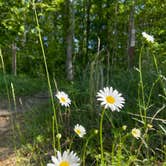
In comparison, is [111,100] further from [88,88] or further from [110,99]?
[88,88]

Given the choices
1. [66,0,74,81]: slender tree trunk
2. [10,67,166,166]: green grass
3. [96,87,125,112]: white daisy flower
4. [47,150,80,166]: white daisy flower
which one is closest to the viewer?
[47,150,80,166]: white daisy flower

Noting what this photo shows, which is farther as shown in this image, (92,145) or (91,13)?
(91,13)

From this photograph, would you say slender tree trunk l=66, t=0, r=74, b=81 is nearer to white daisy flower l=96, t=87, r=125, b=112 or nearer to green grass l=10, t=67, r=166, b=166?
green grass l=10, t=67, r=166, b=166

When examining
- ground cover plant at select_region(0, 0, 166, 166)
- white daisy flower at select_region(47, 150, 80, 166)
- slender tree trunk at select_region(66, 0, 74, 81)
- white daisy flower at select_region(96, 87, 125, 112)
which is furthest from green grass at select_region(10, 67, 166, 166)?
slender tree trunk at select_region(66, 0, 74, 81)

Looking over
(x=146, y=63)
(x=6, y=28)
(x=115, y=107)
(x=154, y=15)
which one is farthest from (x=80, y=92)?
(x=154, y=15)

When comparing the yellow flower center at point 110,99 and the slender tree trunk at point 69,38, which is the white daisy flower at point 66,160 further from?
the slender tree trunk at point 69,38

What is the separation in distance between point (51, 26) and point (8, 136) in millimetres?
10854

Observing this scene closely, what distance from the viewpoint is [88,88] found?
156 inches

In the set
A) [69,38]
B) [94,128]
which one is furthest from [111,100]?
[69,38]

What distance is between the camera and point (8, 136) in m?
3.73

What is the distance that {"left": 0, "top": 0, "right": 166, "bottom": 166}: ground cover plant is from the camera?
5.73 feet

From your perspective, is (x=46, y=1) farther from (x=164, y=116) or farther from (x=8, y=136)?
(x=164, y=116)

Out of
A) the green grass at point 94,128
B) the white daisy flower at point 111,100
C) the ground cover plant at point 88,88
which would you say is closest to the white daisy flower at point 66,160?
the ground cover plant at point 88,88

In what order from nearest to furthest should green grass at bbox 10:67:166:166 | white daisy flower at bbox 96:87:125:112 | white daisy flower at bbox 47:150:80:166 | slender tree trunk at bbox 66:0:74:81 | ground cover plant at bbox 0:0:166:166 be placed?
white daisy flower at bbox 47:150:80:166 → white daisy flower at bbox 96:87:125:112 → ground cover plant at bbox 0:0:166:166 → green grass at bbox 10:67:166:166 → slender tree trunk at bbox 66:0:74:81
